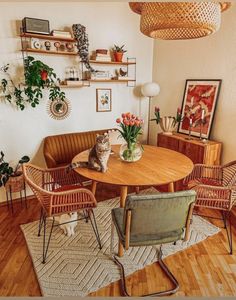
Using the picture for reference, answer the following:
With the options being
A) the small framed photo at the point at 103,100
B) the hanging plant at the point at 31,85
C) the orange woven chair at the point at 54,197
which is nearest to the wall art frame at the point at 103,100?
the small framed photo at the point at 103,100

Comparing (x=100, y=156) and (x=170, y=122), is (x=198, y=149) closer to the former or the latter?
(x=170, y=122)

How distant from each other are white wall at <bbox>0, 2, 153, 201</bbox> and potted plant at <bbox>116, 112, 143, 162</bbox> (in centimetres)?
138

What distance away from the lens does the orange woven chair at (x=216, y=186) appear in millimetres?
2094

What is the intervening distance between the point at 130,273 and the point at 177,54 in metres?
3.10

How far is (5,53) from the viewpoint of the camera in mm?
2801

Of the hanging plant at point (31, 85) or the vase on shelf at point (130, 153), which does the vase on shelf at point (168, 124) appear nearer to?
the vase on shelf at point (130, 153)

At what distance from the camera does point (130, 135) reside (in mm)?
2299

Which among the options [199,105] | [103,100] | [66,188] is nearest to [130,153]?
[66,188]

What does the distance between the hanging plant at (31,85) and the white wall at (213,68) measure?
1.83 m

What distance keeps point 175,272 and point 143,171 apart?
91 centimetres

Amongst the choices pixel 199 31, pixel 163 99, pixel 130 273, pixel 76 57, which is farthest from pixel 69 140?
pixel 199 31

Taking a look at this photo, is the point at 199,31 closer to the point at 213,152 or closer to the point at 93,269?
the point at 213,152

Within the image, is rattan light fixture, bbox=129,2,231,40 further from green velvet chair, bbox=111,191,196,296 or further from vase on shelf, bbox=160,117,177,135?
vase on shelf, bbox=160,117,177,135

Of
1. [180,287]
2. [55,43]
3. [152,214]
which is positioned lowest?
[180,287]
